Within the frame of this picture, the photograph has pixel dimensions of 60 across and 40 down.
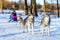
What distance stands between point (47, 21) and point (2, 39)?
9.88 feet

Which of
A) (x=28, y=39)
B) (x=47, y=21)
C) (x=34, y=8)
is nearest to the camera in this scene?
(x=28, y=39)

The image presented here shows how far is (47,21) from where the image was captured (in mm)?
13727

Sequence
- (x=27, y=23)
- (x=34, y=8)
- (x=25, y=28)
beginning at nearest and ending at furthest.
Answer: (x=27, y=23) < (x=25, y=28) < (x=34, y=8)

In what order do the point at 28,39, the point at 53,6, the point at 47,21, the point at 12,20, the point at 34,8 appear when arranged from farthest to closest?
1. the point at 53,6
2. the point at 34,8
3. the point at 12,20
4. the point at 47,21
5. the point at 28,39

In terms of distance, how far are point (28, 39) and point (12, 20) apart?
15.2 meters

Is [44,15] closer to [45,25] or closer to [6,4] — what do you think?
[45,25]

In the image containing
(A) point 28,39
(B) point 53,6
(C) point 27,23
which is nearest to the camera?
(A) point 28,39

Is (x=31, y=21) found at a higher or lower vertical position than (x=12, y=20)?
higher

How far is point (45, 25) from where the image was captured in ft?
45.9

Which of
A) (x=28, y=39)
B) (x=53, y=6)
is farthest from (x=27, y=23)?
(x=53, y=6)

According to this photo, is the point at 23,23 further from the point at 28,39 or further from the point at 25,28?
the point at 28,39

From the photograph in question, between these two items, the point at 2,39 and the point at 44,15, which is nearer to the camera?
the point at 2,39

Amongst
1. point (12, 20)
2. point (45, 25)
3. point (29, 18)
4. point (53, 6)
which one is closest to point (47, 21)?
point (45, 25)

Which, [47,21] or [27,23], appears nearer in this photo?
[47,21]
